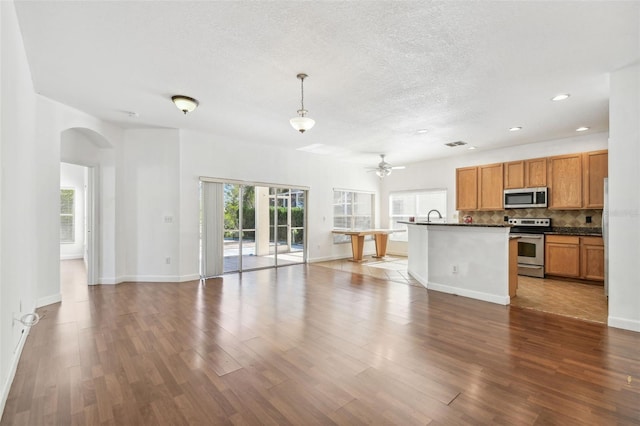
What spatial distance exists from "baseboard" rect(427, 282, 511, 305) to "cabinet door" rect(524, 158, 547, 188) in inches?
126

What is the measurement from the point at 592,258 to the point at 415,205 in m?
4.17

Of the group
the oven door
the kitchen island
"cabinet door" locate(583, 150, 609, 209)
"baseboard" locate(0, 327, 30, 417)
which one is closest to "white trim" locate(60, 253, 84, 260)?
"baseboard" locate(0, 327, 30, 417)

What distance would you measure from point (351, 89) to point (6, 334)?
3.92 metres

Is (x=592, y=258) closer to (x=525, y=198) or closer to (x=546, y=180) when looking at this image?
(x=525, y=198)

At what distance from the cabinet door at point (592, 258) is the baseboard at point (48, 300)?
8.57 m

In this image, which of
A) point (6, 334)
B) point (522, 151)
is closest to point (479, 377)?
point (6, 334)

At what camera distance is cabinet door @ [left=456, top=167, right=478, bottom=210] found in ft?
23.4

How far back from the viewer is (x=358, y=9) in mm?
2285

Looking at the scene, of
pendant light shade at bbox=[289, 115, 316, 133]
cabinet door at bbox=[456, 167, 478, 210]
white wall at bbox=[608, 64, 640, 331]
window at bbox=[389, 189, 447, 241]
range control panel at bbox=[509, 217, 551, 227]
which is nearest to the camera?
white wall at bbox=[608, 64, 640, 331]

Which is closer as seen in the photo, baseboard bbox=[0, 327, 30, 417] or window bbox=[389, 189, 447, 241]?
baseboard bbox=[0, 327, 30, 417]

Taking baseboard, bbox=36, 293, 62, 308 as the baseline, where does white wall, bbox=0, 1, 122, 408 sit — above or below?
above

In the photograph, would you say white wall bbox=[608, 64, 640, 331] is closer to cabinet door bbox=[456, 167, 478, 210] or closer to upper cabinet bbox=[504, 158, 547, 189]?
upper cabinet bbox=[504, 158, 547, 189]

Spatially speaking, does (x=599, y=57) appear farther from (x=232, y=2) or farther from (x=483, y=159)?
(x=483, y=159)

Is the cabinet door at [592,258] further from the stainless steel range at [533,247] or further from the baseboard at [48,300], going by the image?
the baseboard at [48,300]
